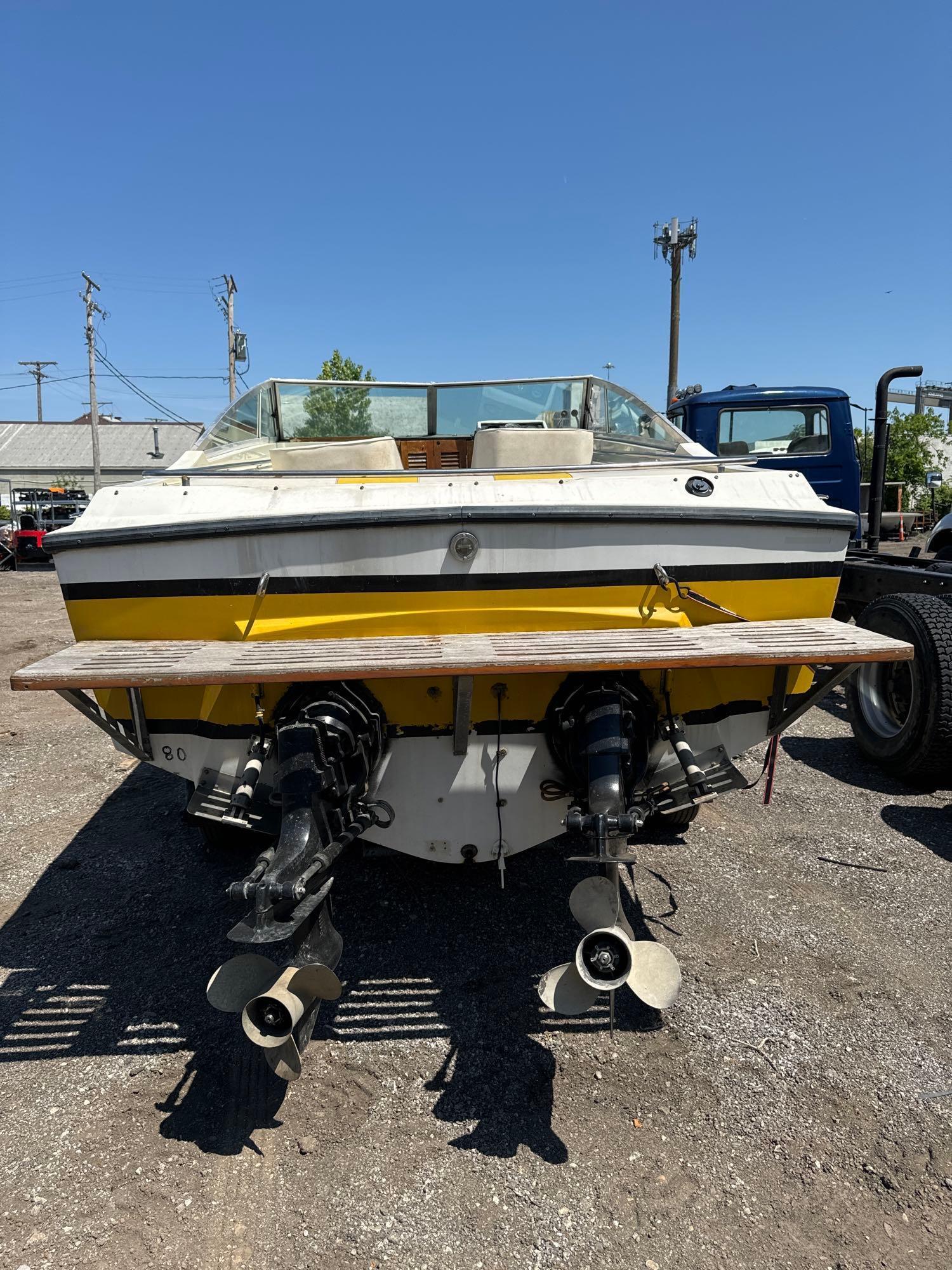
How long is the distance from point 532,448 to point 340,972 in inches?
90.6

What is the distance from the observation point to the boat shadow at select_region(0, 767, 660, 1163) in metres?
2.33

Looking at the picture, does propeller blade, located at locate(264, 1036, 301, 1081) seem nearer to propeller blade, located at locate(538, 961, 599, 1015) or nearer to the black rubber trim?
propeller blade, located at locate(538, 961, 599, 1015)

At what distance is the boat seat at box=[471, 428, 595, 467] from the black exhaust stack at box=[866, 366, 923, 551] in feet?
12.7

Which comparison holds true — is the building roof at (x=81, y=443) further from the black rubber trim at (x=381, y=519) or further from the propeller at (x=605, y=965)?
the propeller at (x=605, y=965)

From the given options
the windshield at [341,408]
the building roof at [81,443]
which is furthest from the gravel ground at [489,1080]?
the building roof at [81,443]

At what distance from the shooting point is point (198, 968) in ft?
9.70

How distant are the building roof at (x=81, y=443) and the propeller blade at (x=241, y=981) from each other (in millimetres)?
58465

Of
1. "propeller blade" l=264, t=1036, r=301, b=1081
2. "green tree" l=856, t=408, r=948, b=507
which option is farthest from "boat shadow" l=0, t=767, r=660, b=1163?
"green tree" l=856, t=408, r=948, b=507

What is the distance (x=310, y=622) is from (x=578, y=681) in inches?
34.5

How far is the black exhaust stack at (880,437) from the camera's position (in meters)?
6.34

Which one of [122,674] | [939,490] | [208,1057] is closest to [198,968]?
[208,1057]

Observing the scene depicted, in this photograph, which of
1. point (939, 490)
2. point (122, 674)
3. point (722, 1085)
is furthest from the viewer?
point (939, 490)

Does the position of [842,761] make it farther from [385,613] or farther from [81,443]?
[81,443]

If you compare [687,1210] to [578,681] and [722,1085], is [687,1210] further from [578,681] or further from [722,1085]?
[578,681]
